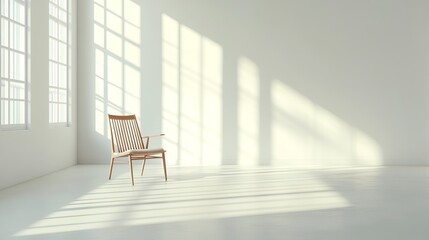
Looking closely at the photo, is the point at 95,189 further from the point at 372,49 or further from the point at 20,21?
the point at 372,49

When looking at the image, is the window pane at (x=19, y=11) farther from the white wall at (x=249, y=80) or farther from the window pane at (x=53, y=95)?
the white wall at (x=249, y=80)

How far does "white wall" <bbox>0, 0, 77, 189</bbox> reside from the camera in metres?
6.04

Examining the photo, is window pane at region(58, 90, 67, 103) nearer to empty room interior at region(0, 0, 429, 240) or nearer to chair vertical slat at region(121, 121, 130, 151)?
empty room interior at region(0, 0, 429, 240)

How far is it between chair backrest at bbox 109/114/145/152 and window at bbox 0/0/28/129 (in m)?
1.10

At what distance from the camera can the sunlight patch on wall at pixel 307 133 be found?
8766 mm

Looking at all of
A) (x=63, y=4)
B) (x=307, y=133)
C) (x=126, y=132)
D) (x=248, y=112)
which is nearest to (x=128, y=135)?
(x=126, y=132)

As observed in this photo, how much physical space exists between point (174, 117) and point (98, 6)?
82.1 inches

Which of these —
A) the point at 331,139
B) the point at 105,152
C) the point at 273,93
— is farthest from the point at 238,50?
the point at 105,152

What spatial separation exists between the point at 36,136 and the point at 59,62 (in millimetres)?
1528

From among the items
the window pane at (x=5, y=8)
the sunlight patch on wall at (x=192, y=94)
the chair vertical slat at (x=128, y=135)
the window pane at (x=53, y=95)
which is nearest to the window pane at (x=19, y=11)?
the window pane at (x=5, y=8)

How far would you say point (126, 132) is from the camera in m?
7.24

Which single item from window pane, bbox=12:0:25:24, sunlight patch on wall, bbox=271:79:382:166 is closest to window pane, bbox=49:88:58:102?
window pane, bbox=12:0:25:24

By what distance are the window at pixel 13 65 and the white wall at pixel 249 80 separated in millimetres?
2325

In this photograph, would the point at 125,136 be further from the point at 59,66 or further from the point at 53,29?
the point at 53,29
